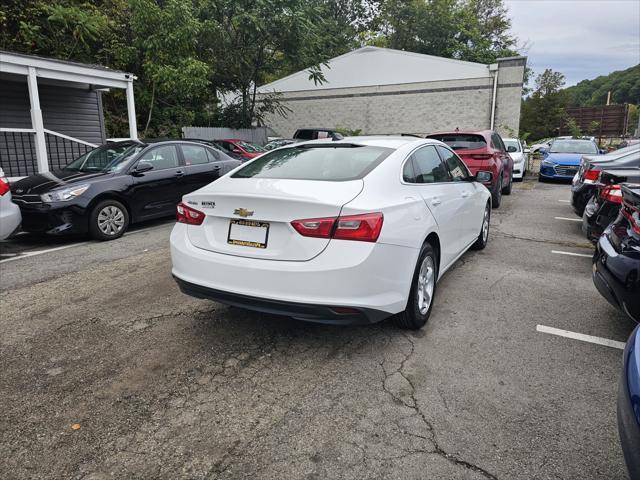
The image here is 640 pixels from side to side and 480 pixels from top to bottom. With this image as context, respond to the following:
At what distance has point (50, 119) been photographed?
12.5 m

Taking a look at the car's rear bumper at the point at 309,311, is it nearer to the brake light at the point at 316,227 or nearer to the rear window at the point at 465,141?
the brake light at the point at 316,227

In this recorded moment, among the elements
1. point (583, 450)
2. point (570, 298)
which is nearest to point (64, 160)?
point (570, 298)

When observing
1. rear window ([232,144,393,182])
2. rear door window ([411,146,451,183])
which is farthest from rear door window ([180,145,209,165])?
rear door window ([411,146,451,183])

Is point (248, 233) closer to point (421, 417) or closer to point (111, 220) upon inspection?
point (421, 417)

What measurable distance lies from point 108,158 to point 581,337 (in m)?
6.93

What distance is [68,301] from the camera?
4207 mm

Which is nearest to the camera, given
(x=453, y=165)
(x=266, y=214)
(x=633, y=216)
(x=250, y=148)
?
(x=266, y=214)

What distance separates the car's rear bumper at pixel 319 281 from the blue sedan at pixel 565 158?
13.1m

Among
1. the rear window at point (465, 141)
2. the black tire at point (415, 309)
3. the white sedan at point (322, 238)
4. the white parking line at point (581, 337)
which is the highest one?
the rear window at point (465, 141)

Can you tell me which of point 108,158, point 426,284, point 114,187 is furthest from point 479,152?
point 108,158

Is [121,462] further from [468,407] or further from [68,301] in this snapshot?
[68,301]

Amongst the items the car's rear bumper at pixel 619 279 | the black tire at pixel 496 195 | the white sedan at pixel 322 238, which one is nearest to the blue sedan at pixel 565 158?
the black tire at pixel 496 195

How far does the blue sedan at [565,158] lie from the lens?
1391cm

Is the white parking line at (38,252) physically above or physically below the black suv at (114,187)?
below
